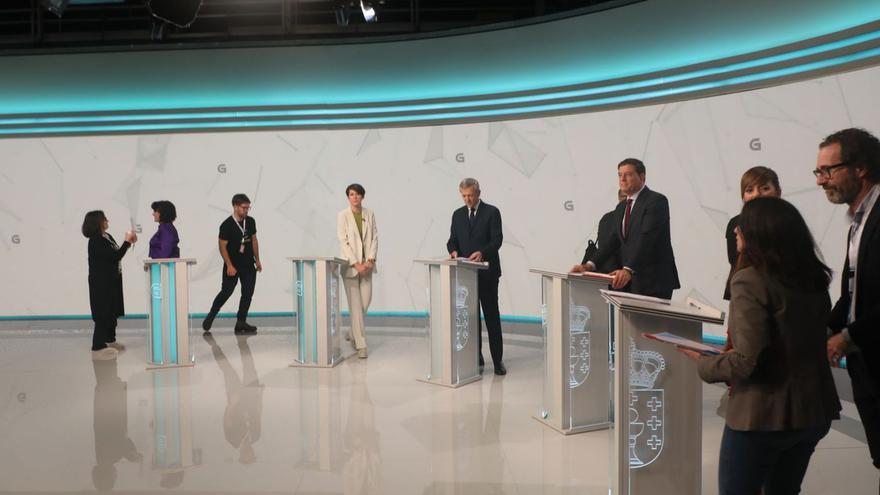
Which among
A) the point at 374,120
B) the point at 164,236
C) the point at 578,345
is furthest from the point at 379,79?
the point at 578,345

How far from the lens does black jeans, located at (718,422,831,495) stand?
2096mm

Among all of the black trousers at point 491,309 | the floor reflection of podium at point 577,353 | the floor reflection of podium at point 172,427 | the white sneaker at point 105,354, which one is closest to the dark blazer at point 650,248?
the floor reflection of podium at point 577,353

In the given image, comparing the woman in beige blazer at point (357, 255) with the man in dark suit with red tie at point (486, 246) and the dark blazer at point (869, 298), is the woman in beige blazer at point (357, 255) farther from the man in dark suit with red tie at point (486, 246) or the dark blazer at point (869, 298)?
the dark blazer at point (869, 298)

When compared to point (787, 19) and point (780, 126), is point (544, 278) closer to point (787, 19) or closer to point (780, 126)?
point (780, 126)

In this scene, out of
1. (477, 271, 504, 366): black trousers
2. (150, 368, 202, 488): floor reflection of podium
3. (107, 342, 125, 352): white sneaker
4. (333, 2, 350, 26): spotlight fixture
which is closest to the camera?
(150, 368, 202, 488): floor reflection of podium

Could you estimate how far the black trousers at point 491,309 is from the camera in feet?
19.2

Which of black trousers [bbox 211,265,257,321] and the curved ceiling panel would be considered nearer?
the curved ceiling panel

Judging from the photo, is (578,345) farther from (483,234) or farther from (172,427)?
(172,427)

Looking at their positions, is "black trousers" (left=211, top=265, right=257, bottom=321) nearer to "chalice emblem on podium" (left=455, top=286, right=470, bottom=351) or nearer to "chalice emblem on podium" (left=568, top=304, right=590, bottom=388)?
"chalice emblem on podium" (left=455, top=286, right=470, bottom=351)

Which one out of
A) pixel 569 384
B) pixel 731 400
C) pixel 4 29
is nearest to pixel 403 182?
pixel 569 384

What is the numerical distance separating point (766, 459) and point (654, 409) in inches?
27.6

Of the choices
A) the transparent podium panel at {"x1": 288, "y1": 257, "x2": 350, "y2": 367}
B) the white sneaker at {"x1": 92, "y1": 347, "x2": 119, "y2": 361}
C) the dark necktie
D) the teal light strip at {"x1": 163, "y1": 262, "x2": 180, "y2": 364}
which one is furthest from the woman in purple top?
the dark necktie

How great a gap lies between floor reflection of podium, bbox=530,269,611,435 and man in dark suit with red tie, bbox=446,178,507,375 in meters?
1.46

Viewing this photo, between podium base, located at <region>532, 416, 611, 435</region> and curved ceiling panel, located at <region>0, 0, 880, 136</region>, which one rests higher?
curved ceiling panel, located at <region>0, 0, 880, 136</region>
